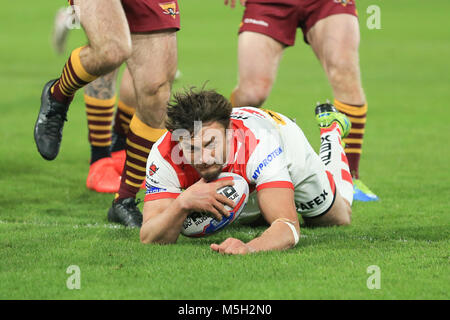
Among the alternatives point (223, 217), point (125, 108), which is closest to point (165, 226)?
point (223, 217)

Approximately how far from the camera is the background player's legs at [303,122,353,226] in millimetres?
5879

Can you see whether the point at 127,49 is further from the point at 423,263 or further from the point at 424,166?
the point at 424,166

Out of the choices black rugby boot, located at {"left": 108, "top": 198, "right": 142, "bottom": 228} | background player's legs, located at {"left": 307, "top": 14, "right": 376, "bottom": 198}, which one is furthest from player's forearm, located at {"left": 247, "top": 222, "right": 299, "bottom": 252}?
background player's legs, located at {"left": 307, "top": 14, "right": 376, "bottom": 198}

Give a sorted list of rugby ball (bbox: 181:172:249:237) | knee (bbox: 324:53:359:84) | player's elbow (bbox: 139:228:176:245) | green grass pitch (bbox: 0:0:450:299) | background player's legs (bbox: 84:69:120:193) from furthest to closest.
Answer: background player's legs (bbox: 84:69:120:193)
knee (bbox: 324:53:359:84)
player's elbow (bbox: 139:228:176:245)
rugby ball (bbox: 181:172:249:237)
green grass pitch (bbox: 0:0:450:299)

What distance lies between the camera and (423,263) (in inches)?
178

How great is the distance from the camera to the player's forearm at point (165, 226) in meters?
4.82

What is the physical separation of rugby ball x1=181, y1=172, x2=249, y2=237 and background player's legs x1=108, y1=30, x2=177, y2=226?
3.33ft

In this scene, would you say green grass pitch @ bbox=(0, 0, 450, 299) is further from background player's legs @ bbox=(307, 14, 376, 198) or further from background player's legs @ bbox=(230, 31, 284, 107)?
background player's legs @ bbox=(230, 31, 284, 107)

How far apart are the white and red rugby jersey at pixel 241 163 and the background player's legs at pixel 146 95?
78 centimetres

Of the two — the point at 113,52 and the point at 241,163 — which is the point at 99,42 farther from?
the point at 241,163

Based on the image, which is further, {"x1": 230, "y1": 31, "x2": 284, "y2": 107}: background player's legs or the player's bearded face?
{"x1": 230, "y1": 31, "x2": 284, "y2": 107}: background player's legs

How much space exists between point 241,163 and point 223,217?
34 cm

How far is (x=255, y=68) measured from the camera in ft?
23.8

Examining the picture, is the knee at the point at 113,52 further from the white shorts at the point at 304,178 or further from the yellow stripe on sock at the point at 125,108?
the yellow stripe on sock at the point at 125,108
